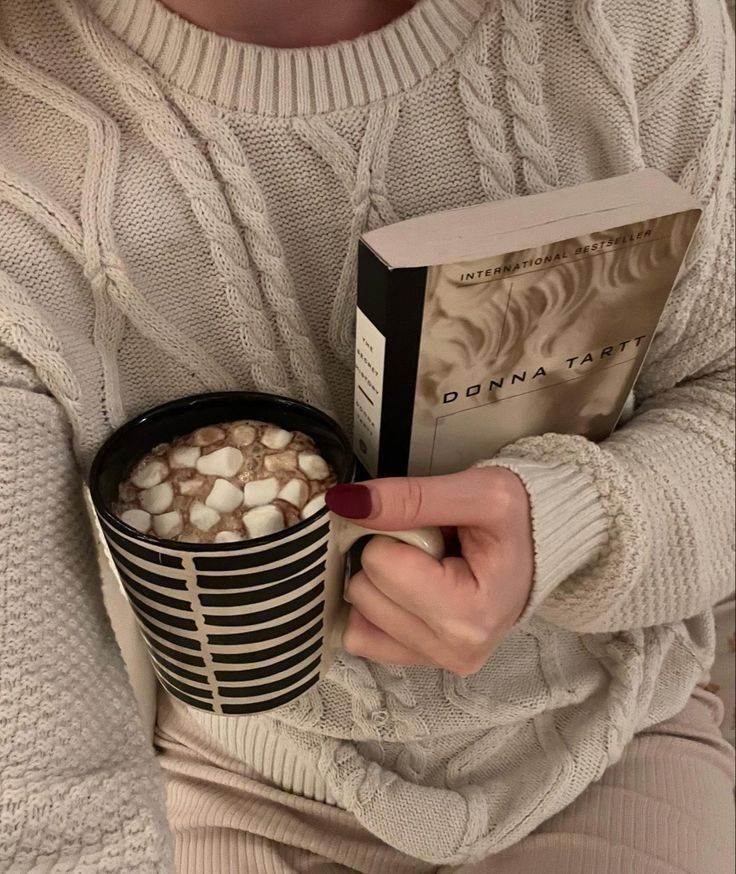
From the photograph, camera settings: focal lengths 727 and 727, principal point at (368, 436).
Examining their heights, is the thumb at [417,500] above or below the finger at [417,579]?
above

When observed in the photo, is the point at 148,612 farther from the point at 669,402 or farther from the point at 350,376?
the point at 669,402

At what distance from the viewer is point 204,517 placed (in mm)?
385

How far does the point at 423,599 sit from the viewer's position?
0.39m

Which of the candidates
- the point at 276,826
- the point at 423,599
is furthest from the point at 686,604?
the point at 276,826

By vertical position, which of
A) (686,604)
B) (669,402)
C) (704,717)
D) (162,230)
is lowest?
(704,717)

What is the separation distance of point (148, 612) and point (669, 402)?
418mm

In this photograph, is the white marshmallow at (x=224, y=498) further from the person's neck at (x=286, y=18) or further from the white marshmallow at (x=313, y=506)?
the person's neck at (x=286, y=18)

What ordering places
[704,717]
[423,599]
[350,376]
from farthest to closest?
[704,717], [350,376], [423,599]

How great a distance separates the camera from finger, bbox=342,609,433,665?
17.4 inches

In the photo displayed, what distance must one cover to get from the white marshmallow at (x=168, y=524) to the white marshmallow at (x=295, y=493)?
0.06m

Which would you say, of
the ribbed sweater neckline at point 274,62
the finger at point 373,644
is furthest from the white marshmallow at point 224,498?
the ribbed sweater neckline at point 274,62

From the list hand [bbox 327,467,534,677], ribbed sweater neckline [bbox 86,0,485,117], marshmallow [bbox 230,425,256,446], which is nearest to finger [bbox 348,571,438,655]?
hand [bbox 327,467,534,677]

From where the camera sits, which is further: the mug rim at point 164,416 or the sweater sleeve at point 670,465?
the sweater sleeve at point 670,465

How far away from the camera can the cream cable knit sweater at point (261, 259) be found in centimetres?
39
